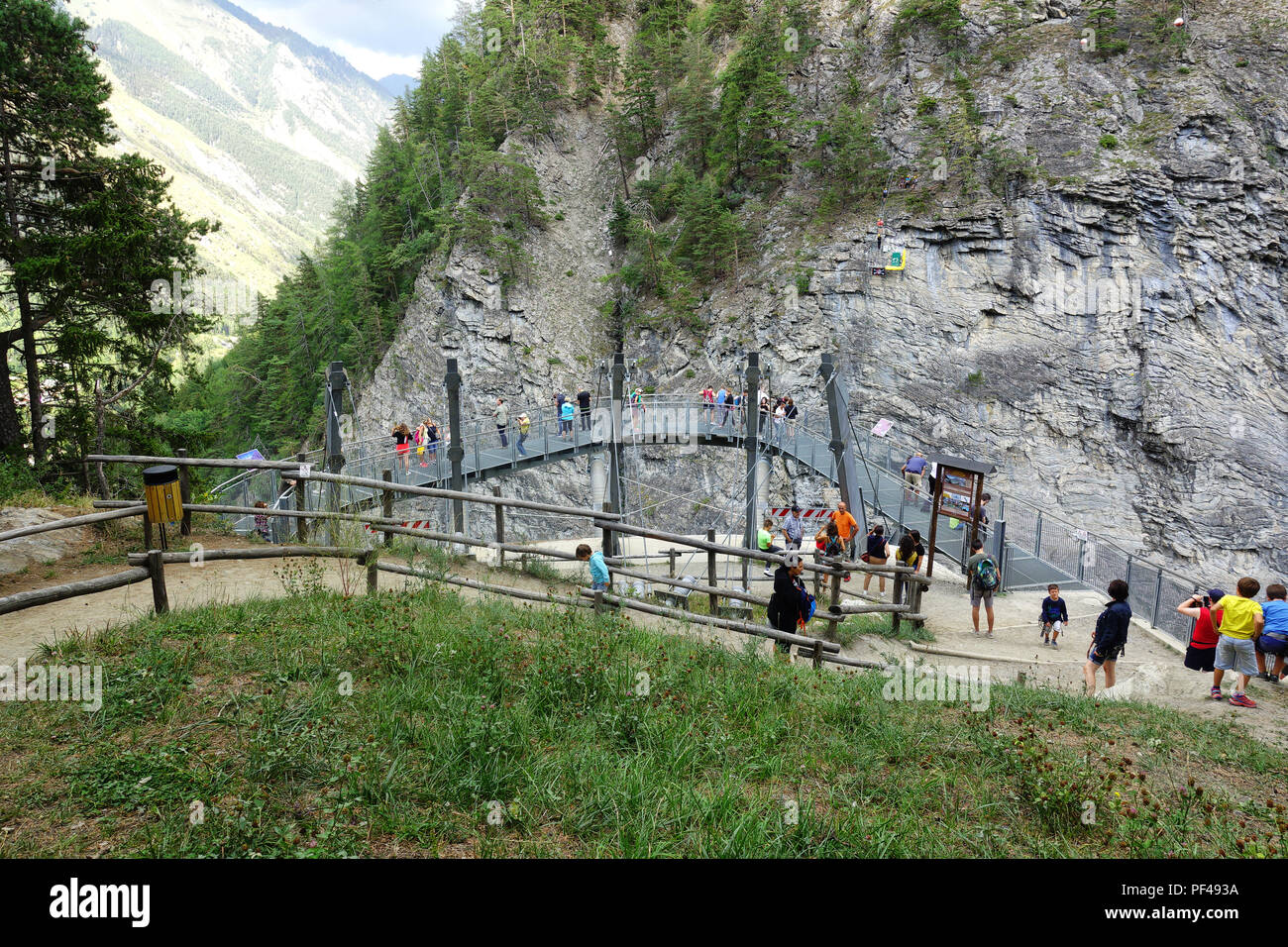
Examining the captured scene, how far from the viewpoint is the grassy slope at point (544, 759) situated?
140 inches

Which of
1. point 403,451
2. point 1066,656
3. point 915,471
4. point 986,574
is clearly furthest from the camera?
Result: point 915,471

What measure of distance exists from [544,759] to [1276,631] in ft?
31.1

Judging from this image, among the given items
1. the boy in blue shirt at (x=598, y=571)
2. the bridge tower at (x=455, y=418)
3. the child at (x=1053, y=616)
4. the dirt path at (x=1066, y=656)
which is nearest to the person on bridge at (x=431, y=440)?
the bridge tower at (x=455, y=418)

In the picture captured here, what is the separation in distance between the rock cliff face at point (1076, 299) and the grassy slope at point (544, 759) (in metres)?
25.9

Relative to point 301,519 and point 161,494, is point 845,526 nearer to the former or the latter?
point 301,519

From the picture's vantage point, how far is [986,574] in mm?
11641

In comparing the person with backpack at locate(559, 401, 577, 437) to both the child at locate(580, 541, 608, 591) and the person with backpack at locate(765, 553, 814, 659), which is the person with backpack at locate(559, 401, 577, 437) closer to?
the child at locate(580, 541, 608, 591)

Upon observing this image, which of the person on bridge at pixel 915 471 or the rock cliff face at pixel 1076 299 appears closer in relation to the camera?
the person on bridge at pixel 915 471

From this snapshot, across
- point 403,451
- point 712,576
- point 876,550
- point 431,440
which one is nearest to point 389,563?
point 712,576

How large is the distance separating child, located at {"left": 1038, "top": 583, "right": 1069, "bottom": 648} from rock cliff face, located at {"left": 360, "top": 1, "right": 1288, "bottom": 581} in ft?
62.2

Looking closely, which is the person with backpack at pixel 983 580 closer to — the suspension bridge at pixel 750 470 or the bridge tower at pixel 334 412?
the suspension bridge at pixel 750 470
